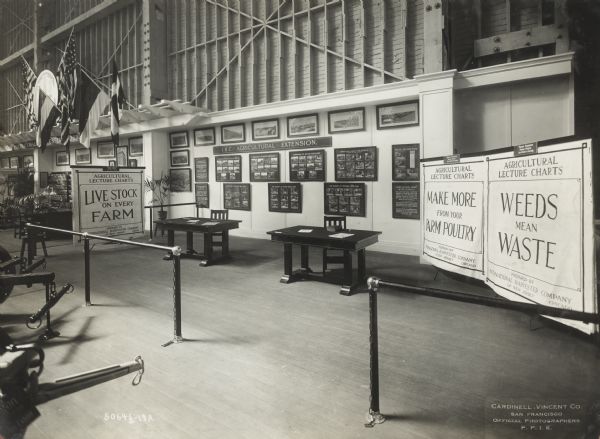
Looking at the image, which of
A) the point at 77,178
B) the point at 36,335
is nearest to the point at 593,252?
the point at 36,335

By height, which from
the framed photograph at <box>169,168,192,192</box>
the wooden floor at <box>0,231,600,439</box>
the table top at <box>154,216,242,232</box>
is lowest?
the wooden floor at <box>0,231,600,439</box>

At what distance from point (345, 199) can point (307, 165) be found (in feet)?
3.78

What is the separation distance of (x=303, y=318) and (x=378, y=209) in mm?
3997

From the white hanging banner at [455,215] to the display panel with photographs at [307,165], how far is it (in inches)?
126

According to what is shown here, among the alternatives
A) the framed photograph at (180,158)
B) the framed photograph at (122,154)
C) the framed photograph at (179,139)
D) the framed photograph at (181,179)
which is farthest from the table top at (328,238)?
the framed photograph at (122,154)

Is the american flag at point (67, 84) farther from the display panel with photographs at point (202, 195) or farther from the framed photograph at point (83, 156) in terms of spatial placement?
the framed photograph at point (83, 156)

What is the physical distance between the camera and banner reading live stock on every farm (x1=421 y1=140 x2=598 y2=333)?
2.47 m

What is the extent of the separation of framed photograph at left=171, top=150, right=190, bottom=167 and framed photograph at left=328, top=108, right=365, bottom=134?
450 centimetres

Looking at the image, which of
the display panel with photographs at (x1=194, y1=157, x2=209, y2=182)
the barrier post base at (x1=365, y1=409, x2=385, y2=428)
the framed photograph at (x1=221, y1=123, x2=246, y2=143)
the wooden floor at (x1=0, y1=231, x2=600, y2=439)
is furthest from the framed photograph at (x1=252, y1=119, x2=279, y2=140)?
the barrier post base at (x1=365, y1=409, x2=385, y2=428)

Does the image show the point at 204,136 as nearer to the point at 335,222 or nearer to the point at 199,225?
the point at 199,225

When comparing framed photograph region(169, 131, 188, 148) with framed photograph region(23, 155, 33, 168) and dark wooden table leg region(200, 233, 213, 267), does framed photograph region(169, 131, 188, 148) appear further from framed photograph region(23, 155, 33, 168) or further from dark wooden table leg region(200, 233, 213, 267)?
framed photograph region(23, 155, 33, 168)

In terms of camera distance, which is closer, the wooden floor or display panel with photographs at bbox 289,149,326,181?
the wooden floor

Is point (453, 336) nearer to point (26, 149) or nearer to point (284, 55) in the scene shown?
point (284, 55)

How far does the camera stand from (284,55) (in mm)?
→ 8039
